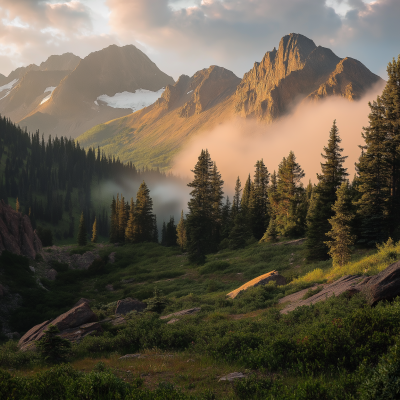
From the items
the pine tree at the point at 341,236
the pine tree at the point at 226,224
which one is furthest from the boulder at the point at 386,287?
the pine tree at the point at 226,224

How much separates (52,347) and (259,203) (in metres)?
53.9

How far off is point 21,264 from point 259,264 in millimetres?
29341

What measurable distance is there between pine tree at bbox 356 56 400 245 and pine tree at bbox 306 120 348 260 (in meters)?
3.02

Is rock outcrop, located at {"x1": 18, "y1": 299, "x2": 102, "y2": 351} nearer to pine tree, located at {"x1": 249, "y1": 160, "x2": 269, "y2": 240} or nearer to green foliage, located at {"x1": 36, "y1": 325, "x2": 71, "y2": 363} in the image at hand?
green foliage, located at {"x1": 36, "y1": 325, "x2": 71, "y2": 363}

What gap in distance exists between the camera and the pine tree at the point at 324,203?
94.6 ft

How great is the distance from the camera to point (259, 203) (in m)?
61.6

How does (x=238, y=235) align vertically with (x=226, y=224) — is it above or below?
below

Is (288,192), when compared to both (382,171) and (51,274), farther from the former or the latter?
(51,274)

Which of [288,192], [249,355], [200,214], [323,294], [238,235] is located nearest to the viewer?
[249,355]

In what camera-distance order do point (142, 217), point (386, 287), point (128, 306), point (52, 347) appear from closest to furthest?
point (386, 287) → point (52, 347) → point (128, 306) → point (142, 217)

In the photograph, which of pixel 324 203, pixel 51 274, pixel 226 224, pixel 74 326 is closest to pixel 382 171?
pixel 324 203

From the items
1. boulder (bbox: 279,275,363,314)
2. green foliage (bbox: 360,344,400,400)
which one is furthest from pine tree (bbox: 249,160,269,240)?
green foliage (bbox: 360,344,400,400)

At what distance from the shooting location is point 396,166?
2941 cm

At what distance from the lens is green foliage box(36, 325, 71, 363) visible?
11.1m
